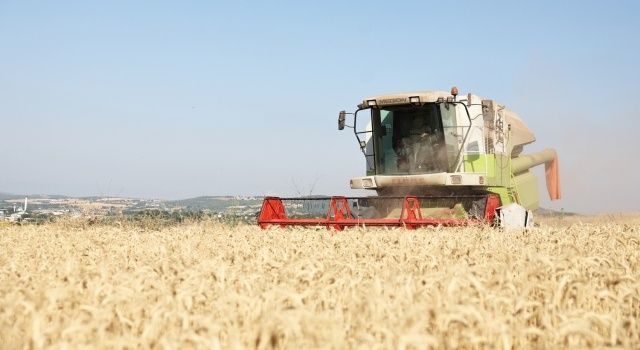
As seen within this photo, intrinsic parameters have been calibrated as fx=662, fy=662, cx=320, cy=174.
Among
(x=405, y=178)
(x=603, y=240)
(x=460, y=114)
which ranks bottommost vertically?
(x=603, y=240)

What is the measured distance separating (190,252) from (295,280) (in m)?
2.74

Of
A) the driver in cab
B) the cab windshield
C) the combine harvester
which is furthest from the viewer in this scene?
the driver in cab

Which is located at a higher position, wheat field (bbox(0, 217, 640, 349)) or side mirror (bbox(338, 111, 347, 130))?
side mirror (bbox(338, 111, 347, 130))

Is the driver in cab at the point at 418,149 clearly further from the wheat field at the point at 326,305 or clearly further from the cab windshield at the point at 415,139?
the wheat field at the point at 326,305

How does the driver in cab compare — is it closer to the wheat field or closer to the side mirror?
the side mirror

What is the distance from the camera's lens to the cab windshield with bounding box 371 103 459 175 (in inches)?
514

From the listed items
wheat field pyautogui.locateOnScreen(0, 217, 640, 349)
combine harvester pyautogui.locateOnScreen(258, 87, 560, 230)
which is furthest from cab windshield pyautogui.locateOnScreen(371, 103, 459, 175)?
wheat field pyautogui.locateOnScreen(0, 217, 640, 349)

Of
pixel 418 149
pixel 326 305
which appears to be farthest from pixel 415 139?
pixel 326 305

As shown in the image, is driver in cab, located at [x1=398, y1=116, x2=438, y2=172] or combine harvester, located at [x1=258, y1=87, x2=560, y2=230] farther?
driver in cab, located at [x1=398, y1=116, x2=438, y2=172]

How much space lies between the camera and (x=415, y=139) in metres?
13.5

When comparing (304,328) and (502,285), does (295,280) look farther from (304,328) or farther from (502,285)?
(304,328)

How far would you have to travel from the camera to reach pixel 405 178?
12.9 metres

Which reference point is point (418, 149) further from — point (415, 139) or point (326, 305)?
point (326, 305)

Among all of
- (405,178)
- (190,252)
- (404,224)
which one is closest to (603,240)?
(404,224)
